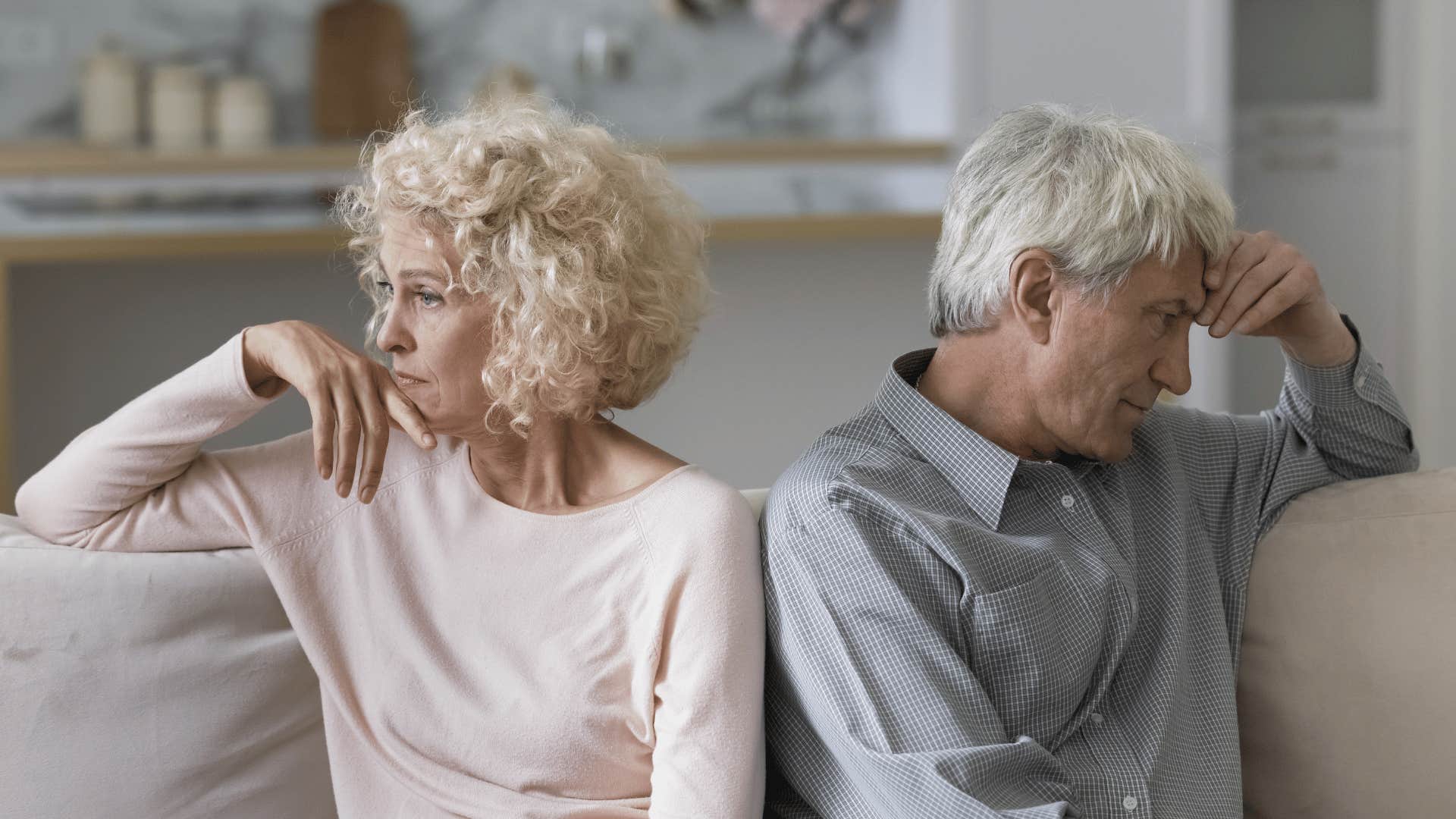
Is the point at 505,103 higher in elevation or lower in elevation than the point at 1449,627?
higher

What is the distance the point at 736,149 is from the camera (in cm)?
324

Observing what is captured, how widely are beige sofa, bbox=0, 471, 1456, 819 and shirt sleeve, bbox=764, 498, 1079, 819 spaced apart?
10.4 inches

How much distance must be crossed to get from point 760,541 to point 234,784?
0.53 metres

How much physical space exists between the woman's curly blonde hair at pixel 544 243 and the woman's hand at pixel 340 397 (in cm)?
9

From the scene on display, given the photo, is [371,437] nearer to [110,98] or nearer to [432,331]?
[432,331]

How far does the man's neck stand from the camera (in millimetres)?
1381

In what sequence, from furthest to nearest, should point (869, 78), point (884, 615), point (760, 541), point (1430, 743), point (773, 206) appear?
point (869, 78), point (773, 206), point (1430, 743), point (760, 541), point (884, 615)

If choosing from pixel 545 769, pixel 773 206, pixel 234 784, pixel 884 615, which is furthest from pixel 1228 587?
pixel 773 206

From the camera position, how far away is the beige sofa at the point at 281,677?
1277mm

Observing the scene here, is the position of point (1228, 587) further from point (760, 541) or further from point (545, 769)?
point (545, 769)

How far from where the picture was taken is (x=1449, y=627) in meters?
1.45

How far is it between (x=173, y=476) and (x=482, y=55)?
8.43ft

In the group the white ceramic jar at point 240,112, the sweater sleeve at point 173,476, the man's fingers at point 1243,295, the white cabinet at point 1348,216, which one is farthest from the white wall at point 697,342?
the man's fingers at point 1243,295

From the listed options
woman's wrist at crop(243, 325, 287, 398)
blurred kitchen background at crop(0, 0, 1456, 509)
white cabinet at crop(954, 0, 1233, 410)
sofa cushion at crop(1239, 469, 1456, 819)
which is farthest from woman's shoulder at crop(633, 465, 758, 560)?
white cabinet at crop(954, 0, 1233, 410)
